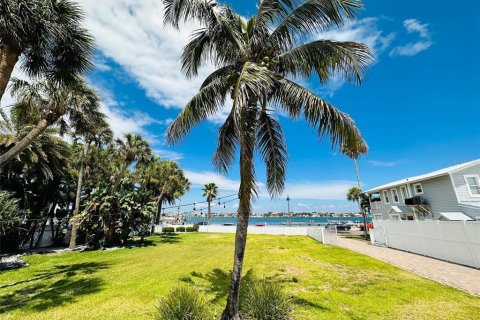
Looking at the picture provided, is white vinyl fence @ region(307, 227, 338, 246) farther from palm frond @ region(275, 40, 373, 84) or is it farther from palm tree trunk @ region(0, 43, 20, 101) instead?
palm tree trunk @ region(0, 43, 20, 101)

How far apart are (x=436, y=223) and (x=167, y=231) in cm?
3506

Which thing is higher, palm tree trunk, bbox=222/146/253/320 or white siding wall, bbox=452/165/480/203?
white siding wall, bbox=452/165/480/203

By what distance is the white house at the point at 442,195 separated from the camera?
17.4 metres

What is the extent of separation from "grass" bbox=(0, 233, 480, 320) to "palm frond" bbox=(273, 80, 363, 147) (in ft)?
15.5

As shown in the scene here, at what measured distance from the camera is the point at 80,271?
12328mm

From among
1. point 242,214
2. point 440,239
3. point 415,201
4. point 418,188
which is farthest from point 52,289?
point 418,188

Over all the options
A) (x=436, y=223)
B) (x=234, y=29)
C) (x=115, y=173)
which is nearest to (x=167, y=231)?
(x=115, y=173)

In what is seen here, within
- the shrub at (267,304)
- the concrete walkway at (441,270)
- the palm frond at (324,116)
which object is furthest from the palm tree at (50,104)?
the concrete walkway at (441,270)

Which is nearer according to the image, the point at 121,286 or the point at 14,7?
the point at 14,7

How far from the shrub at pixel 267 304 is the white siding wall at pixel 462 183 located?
19.7 metres

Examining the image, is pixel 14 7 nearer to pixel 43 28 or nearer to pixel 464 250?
pixel 43 28

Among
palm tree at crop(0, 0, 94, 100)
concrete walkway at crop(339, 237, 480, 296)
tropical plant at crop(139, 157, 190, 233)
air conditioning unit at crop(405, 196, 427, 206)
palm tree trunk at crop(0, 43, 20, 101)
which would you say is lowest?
concrete walkway at crop(339, 237, 480, 296)

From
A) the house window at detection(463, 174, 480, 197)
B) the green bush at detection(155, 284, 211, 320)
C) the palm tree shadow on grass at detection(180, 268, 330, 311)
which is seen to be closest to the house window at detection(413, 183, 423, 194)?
the house window at detection(463, 174, 480, 197)

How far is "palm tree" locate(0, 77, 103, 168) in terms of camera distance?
24.7ft
